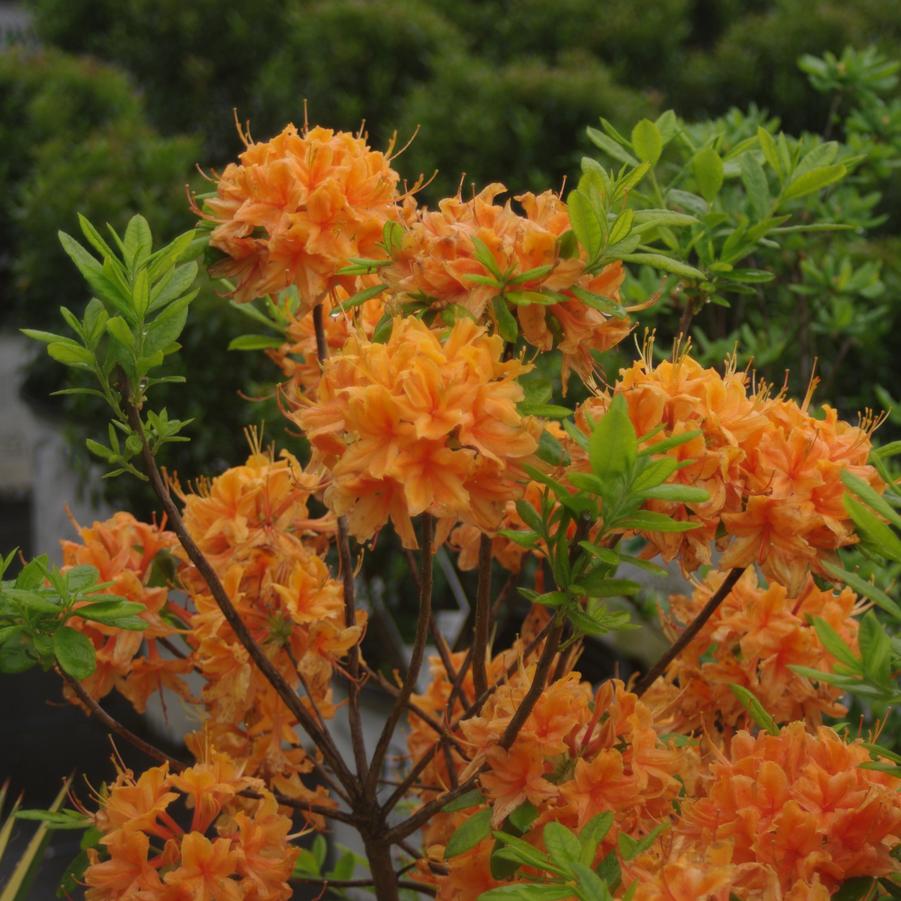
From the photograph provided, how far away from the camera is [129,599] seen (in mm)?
1312

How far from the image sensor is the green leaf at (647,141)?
129 centimetres

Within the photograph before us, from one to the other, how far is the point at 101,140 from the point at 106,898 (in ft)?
11.8

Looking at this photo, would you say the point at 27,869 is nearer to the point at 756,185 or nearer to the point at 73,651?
the point at 73,651

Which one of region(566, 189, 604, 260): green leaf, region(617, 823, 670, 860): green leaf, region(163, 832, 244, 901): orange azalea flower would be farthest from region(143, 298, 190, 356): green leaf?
region(617, 823, 670, 860): green leaf

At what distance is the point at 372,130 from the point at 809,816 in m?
4.31

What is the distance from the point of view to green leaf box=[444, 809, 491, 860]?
1.11 meters

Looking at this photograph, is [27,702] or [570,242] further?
[27,702]

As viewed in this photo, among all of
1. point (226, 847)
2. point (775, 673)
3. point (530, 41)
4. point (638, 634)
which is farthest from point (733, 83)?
point (226, 847)

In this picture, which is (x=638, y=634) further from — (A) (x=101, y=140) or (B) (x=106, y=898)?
(A) (x=101, y=140)

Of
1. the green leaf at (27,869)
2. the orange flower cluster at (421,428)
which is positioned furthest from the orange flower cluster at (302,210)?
the green leaf at (27,869)

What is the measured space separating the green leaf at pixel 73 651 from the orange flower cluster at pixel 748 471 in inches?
18.7

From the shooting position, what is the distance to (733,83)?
16.2 feet

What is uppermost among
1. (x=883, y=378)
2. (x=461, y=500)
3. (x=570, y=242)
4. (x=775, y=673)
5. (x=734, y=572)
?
(x=570, y=242)

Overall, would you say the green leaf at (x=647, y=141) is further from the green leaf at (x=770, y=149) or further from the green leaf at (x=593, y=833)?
the green leaf at (x=593, y=833)
